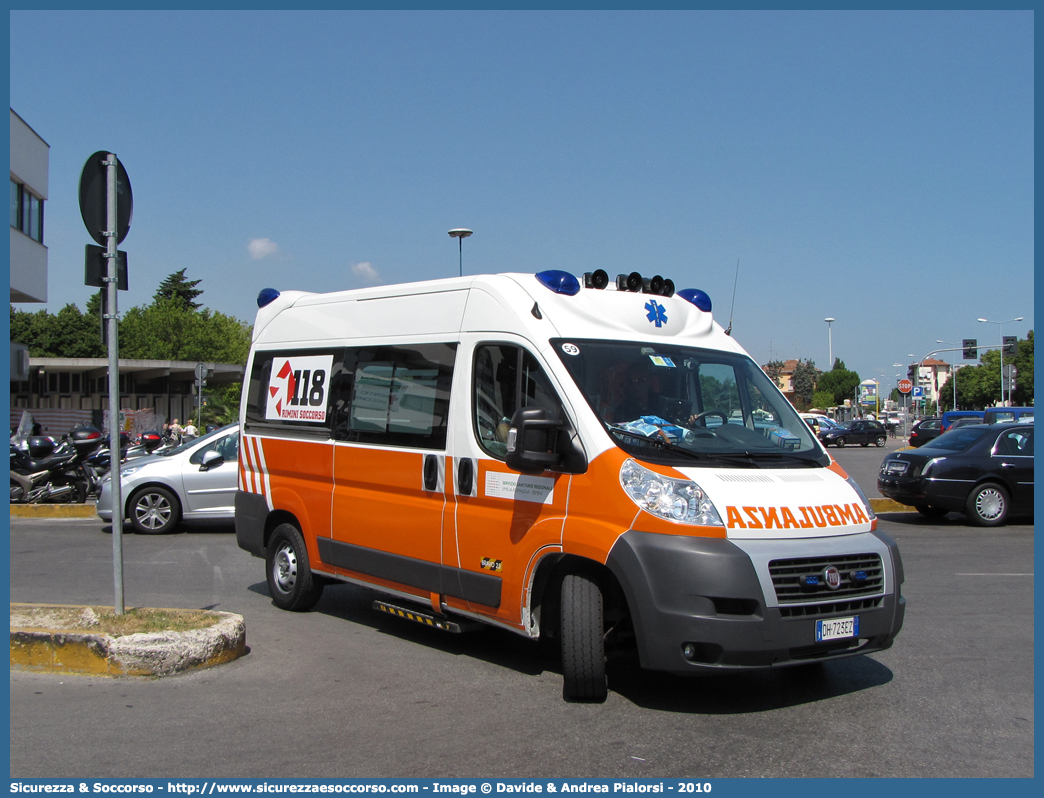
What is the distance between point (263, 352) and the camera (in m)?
8.38

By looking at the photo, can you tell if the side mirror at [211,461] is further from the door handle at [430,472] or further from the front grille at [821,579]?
the front grille at [821,579]

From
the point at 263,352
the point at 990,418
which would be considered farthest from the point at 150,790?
the point at 990,418

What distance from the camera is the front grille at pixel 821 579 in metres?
4.80

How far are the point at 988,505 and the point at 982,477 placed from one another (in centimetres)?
44

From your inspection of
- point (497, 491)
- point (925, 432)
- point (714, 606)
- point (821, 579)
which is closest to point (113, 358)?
point (497, 491)

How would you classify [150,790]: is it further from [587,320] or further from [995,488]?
[995,488]

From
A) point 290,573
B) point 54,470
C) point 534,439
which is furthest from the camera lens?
point 54,470

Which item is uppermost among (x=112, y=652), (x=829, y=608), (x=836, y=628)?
(x=829, y=608)

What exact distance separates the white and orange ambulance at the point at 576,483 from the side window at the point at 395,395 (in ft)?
0.05

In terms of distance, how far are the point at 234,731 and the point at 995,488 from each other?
1260 centimetres

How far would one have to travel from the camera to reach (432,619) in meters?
6.26

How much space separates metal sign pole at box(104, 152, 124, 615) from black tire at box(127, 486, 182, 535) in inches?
269

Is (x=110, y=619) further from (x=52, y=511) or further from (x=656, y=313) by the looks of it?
(x=52, y=511)

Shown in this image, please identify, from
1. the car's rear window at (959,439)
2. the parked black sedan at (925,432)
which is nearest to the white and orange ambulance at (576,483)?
the car's rear window at (959,439)
